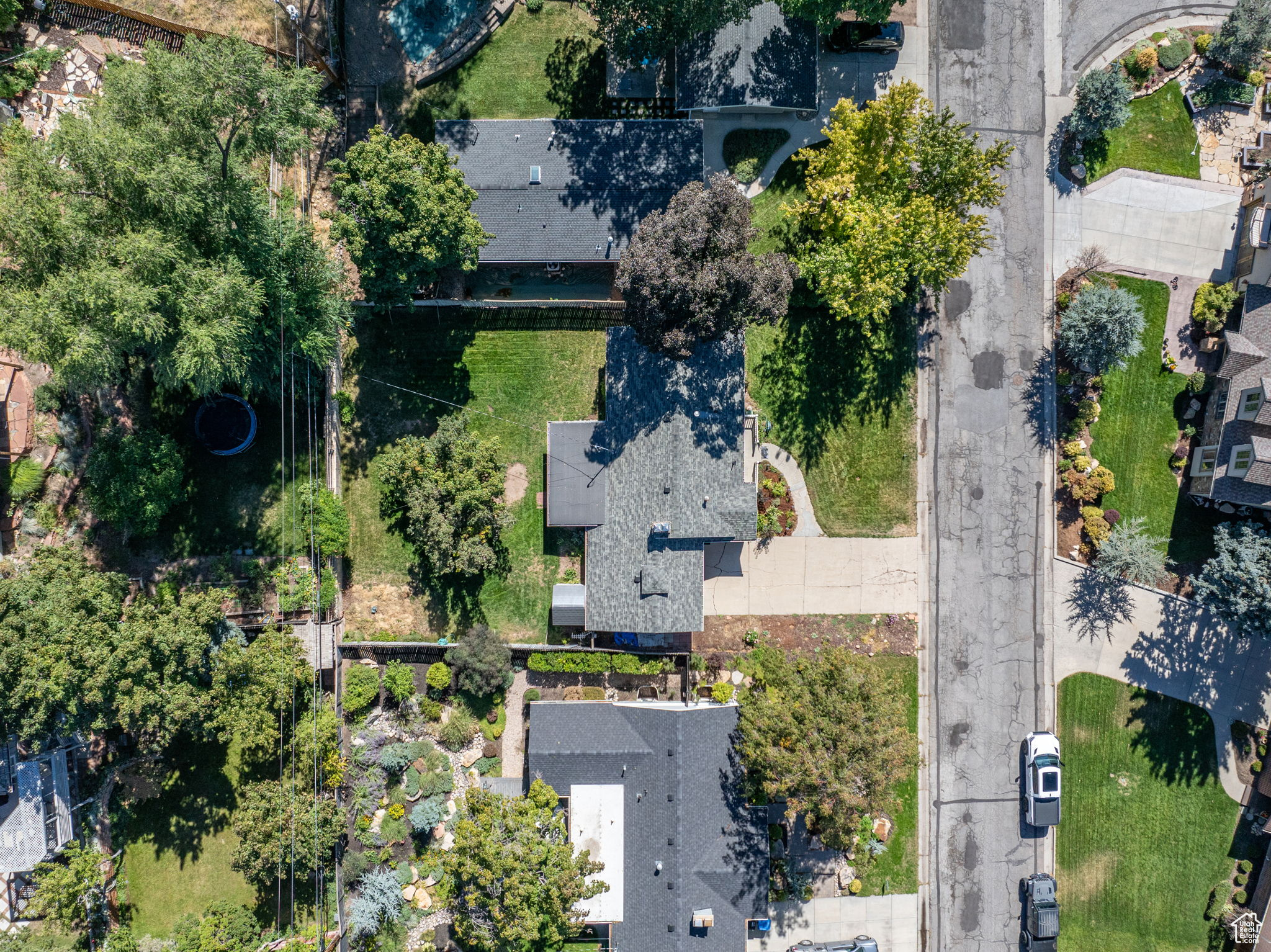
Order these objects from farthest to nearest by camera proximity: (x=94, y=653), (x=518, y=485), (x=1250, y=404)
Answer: (x=518, y=485) < (x=1250, y=404) < (x=94, y=653)

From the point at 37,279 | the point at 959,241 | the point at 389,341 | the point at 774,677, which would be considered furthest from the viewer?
the point at 389,341

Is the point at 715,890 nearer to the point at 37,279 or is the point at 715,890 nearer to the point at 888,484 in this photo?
the point at 888,484

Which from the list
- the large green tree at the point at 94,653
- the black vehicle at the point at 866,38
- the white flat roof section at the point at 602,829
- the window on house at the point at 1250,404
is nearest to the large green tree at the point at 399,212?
the large green tree at the point at 94,653

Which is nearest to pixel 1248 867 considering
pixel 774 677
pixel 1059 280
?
pixel 774 677

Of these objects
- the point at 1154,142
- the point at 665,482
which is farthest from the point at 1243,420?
the point at 665,482

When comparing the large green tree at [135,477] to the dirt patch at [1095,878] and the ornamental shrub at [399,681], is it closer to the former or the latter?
the ornamental shrub at [399,681]

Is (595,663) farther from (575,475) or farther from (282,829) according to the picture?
(282,829)
